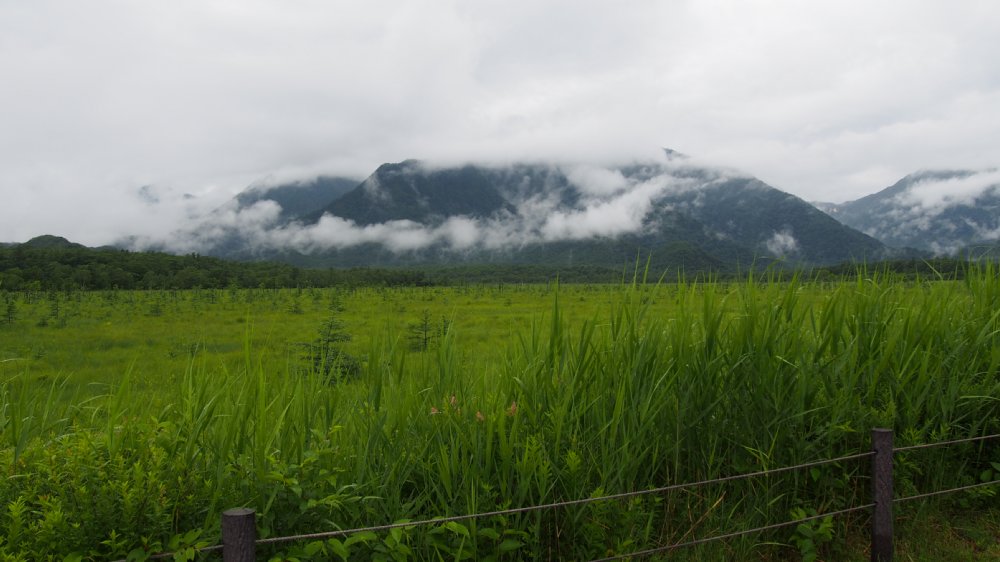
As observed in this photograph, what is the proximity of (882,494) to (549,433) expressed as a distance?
79.4 inches

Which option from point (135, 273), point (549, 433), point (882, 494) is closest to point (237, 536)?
point (549, 433)

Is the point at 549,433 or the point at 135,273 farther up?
the point at 135,273

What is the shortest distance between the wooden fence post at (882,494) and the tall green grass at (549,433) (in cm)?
33

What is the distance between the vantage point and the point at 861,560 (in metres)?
3.61

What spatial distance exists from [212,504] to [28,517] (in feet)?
2.31

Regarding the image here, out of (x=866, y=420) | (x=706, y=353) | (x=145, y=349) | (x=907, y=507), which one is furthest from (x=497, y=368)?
(x=145, y=349)

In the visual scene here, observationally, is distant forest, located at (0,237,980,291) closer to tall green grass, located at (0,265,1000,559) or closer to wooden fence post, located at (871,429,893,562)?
tall green grass, located at (0,265,1000,559)

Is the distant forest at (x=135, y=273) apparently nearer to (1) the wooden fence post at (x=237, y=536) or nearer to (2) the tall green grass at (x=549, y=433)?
(2) the tall green grass at (x=549, y=433)

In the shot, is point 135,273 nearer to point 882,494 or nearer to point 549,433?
point 549,433

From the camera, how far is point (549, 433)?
3.60 metres

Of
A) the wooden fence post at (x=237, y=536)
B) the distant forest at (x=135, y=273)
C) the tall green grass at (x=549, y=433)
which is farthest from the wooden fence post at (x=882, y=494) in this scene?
the distant forest at (x=135, y=273)

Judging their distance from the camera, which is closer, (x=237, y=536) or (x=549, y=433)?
(x=237, y=536)

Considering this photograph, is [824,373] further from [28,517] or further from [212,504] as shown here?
[28,517]

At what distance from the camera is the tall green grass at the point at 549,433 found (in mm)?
2600
